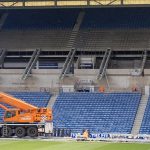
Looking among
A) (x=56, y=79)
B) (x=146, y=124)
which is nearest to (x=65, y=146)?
(x=146, y=124)

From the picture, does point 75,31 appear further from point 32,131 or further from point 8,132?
point 8,132

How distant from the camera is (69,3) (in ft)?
191

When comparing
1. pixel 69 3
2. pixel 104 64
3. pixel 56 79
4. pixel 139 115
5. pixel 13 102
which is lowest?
pixel 139 115

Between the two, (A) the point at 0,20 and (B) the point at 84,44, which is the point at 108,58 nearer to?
(B) the point at 84,44

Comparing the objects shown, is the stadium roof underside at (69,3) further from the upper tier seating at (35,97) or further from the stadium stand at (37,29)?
the upper tier seating at (35,97)

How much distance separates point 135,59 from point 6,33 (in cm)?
1366

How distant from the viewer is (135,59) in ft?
209

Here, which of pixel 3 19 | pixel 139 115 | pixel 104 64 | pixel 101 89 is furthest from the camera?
pixel 3 19

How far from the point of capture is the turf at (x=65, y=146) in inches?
1636

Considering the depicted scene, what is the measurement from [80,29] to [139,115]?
1421cm

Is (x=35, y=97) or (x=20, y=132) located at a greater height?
(x=35, y=97)

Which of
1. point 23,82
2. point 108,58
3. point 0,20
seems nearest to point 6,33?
point 0,20

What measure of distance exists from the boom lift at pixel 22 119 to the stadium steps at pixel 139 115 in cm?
704

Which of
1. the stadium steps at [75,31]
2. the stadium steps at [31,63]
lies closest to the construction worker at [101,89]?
the stadium steps at [75,31]
